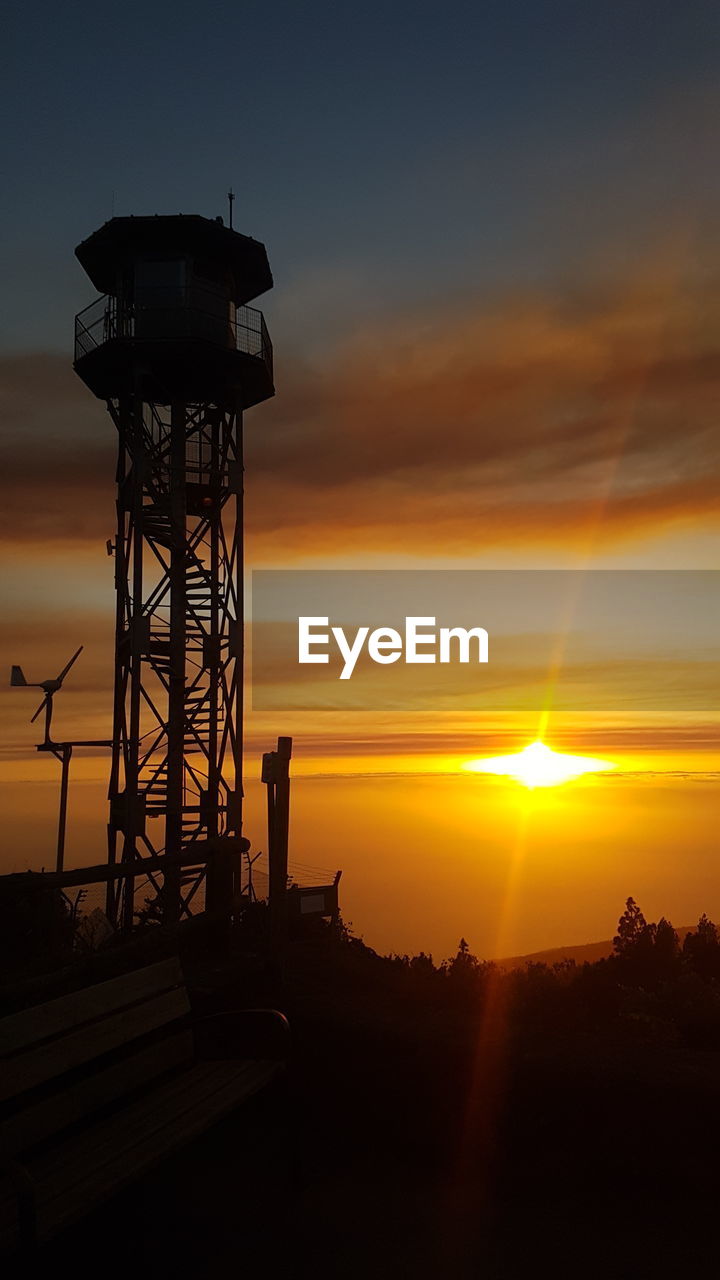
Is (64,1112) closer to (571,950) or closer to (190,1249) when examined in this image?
(190,1249)

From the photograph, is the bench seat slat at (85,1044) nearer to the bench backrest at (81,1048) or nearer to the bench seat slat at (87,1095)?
the bench backrest at (81,1048)

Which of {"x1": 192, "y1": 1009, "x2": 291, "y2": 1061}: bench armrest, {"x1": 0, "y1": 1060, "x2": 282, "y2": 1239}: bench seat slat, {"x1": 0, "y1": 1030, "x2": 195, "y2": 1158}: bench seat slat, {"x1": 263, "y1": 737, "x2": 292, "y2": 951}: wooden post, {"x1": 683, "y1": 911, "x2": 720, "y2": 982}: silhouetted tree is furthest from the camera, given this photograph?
{"x1": 683, "y1": 911, "x2": 720, "y2": 982}: silhouetted tree

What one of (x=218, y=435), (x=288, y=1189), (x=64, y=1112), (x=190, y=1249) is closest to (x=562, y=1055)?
(x=288, y=1189)

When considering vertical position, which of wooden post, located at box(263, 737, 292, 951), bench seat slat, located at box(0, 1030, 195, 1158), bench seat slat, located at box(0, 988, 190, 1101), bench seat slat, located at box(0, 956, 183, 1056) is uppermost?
wooden post, located at box(263, 737, 292, 951)

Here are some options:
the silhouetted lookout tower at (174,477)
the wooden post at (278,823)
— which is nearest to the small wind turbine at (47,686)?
the silhouetted lookout tower at (174,477)

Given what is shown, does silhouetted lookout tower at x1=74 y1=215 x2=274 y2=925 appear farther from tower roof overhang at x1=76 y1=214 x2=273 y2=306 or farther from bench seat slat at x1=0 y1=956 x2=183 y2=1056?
bench seat slat at x1=0 y1=956 x2=183 y2=1056

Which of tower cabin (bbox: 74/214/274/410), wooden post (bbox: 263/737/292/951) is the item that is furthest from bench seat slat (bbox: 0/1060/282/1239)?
tower cabin (bbox: 74/214/274/410)

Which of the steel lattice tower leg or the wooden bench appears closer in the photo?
the wooden bench

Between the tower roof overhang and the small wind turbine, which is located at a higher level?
the tower roof overhang
